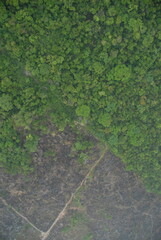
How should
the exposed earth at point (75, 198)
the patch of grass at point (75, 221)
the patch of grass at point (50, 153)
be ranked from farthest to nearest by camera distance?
the patch of grass at point (75, 221), the exposed earth at point (75, 198), the patch of grass at point (50, 153)

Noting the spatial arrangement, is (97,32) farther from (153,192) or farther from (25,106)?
(153,192)

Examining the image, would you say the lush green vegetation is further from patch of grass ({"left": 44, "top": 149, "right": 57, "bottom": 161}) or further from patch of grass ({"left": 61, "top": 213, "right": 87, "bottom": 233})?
patch of grass ({"left": 61, "top": 213, "right": 87, "bottom": 233})

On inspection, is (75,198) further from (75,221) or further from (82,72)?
(82,72)

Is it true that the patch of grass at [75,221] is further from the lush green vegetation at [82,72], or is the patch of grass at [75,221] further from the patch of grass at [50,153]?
the lush green vegetation at [82,72]

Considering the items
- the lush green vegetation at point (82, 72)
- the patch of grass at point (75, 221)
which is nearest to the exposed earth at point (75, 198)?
the patch of grass at point (75, 221)

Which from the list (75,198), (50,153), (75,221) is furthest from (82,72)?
(75,221)
